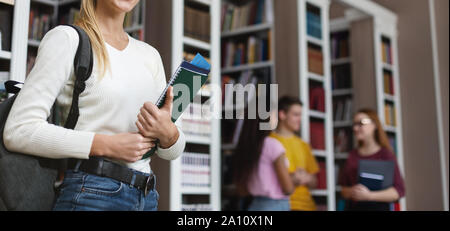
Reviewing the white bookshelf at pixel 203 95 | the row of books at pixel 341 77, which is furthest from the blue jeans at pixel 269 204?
the row of books at pixel 341 77

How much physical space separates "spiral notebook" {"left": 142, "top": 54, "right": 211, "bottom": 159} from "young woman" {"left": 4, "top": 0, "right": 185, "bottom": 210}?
3 centimetres

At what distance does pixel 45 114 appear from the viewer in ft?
3.48

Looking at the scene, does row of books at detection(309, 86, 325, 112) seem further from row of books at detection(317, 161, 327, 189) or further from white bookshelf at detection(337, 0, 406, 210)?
white bookshelf at detection(337, 0, 406, 210)

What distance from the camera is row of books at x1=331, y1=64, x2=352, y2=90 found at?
5.43m

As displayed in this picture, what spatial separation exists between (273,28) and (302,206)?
1.66 m

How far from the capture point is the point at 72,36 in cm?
111

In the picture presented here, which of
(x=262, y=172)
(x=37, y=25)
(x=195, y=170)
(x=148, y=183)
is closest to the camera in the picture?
(x=148, y=183)

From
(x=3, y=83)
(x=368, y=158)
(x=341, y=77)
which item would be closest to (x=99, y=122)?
(x=3, y=83)

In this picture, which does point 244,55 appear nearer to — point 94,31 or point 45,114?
point 94,31

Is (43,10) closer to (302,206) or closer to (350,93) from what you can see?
(302,206)

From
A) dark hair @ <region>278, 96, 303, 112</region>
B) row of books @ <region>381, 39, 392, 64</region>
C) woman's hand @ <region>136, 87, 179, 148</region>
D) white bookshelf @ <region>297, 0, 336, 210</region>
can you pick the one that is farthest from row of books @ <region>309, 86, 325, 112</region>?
woman's hand @ <region>136, 87, 179, 148</region>

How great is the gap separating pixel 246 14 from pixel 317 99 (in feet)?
3.35

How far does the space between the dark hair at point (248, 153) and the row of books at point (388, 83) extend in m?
2.28
